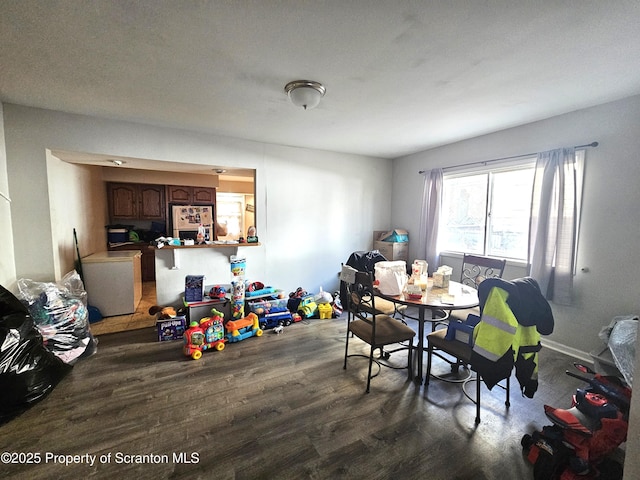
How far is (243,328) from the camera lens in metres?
3.04

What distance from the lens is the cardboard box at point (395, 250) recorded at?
4477 mm

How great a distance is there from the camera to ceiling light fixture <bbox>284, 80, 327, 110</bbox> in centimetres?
212

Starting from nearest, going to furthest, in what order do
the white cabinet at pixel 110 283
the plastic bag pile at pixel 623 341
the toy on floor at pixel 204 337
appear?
the plastic bag pile at pixel 623 341 → the toy on floor at pixel 204 337 → the white cabinet at pixel 110 283

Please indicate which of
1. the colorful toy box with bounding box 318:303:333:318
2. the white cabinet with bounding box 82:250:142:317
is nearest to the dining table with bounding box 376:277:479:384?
the colorful toy box with bounding box 318:303:333:318

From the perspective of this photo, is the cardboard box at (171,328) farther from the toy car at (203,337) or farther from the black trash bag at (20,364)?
the black trash bag at (20,364)

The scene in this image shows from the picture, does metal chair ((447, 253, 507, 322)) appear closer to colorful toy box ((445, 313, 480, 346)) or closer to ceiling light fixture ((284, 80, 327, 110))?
colorful toy box ((445, 313, 480, 346))

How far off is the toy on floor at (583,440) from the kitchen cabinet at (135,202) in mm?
6176

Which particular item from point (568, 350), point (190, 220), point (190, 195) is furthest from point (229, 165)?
point (568, 350)

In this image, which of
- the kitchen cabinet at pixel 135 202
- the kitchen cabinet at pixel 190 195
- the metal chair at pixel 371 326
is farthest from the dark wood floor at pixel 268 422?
the kitchen cabinet at pixel 190 195

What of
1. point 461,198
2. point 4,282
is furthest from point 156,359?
point 461,198

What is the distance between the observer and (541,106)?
255cm

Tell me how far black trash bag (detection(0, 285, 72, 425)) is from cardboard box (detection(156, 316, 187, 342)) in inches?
33.8

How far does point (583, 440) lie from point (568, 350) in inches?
74.2

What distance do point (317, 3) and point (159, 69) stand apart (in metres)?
1.34
